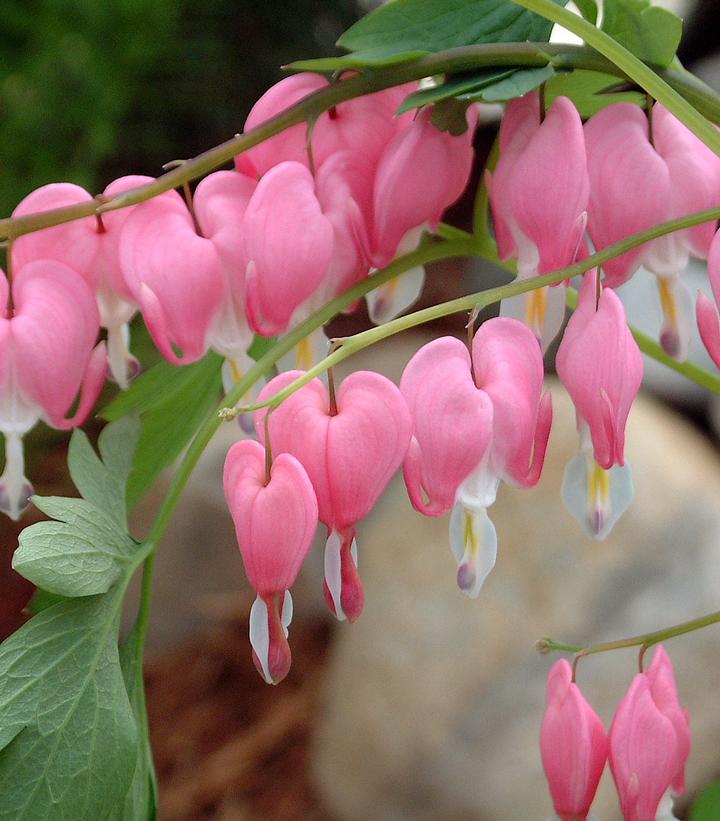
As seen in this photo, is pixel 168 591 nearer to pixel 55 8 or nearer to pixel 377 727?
pixel 377 727

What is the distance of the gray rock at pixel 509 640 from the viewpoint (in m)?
1.65

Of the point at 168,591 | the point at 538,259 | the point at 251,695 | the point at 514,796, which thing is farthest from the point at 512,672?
the point at 538,259

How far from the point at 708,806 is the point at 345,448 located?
38cm

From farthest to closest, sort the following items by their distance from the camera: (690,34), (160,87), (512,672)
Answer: (690,34), (160,87), (512,672)

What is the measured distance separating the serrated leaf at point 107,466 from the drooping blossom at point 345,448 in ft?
0.46

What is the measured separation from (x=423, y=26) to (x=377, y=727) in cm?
155

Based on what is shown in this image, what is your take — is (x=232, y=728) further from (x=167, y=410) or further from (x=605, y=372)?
(x=605, y=372)

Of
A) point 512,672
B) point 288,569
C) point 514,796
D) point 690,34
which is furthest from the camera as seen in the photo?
point 690,34

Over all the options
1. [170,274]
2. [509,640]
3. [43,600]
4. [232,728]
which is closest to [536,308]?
[170,274]

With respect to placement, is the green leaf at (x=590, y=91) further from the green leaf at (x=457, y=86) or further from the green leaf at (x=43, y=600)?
the green leaf at (x=43, y=600)

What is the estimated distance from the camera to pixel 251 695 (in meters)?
2.34

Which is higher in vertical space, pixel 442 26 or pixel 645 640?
pixel 442 26

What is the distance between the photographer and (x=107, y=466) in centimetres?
55

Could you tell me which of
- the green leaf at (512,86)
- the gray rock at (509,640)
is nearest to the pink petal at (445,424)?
the green leaf at (512,86)
